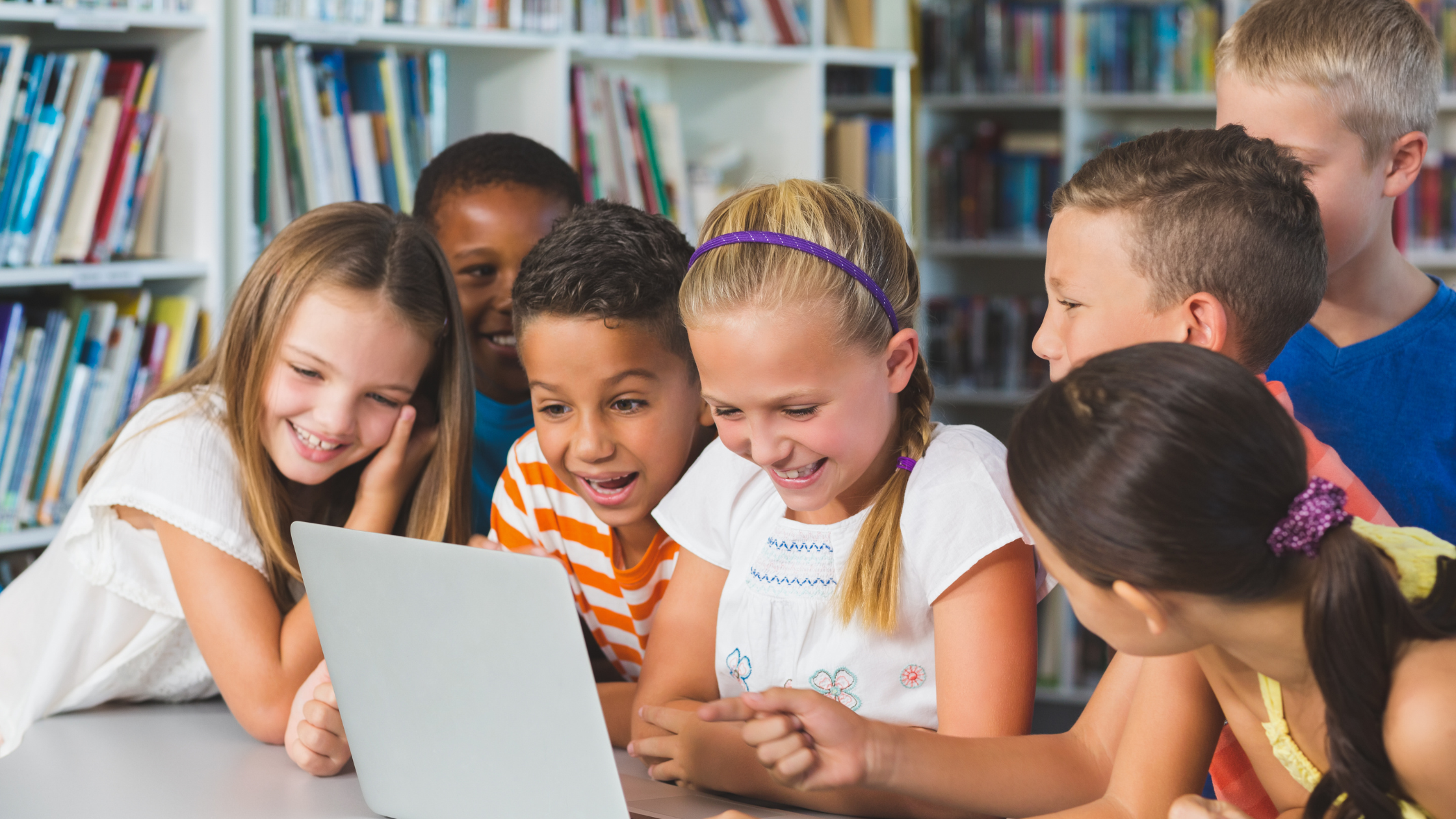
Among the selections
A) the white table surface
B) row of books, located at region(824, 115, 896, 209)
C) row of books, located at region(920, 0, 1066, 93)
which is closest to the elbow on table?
the white table surface

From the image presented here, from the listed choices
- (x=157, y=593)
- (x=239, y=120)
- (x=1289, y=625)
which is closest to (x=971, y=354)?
(x=239, y=120)

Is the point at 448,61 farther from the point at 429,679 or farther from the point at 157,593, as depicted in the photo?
the point at 429,679

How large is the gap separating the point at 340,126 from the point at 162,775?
60.2 inches

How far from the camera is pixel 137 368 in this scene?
2221 mm

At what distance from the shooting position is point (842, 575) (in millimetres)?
1153

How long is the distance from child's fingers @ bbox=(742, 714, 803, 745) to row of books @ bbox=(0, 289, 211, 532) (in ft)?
4.97

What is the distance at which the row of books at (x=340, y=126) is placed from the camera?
230 cm

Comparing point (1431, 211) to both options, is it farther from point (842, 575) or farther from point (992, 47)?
point (842, 575)

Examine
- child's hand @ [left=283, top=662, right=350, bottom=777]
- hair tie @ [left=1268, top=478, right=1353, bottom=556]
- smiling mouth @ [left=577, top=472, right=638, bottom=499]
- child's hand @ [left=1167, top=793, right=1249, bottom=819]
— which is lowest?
→ child's hand @ [left=283, top=662, right=350, bottom=777]

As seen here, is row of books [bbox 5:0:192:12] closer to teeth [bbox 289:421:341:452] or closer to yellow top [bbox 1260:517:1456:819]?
teeth [bbox 289:421:341:452]

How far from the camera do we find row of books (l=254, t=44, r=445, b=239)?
2.30 meters

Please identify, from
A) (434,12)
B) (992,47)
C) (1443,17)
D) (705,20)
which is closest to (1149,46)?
(992,47)

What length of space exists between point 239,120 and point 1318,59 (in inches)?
67.4

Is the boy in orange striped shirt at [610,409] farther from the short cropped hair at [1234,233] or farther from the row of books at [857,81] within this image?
→ the row of books at [857,81]
